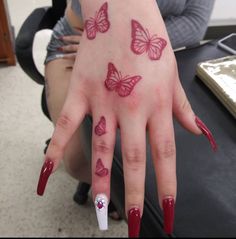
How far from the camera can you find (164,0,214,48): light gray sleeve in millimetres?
734

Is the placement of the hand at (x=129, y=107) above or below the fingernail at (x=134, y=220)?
above

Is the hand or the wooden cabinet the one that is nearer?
the hand

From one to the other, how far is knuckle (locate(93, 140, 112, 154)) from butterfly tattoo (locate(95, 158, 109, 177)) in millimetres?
11

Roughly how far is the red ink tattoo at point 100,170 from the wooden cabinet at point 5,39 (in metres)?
0.28

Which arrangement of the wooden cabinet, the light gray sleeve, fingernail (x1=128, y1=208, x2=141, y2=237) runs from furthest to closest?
the light gray sleeve
the wooden cabinet
fingernail (x1=128, y1=208, x2=141, y2=237)

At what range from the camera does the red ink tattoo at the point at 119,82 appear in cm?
41

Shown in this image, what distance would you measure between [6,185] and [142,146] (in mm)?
197

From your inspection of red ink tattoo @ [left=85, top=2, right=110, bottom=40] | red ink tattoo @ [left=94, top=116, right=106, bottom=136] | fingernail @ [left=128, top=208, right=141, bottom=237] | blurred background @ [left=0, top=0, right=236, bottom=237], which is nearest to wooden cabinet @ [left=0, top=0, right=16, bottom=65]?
blurred background @ [left=0, top=0, right=236, bottom=237]

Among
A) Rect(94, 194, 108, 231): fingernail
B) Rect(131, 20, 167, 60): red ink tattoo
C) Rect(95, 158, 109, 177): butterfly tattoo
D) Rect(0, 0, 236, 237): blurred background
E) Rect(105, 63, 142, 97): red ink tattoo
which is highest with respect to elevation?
Rect(131, 20, 167, 60): red ink tattoo

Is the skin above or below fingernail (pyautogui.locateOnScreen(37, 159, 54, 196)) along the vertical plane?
above

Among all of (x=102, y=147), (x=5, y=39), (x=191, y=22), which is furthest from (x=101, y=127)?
(x=191, y=22)

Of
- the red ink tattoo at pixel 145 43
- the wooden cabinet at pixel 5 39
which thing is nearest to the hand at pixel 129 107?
the red ink tattoo at pixel 145 43

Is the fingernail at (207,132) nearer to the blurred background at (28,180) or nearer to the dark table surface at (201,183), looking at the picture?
the dark table surface at (201,183)

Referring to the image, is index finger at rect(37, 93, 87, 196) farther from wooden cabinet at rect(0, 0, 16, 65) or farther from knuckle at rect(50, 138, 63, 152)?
wooden cabinet at rect(0, 0, 16, 65)
